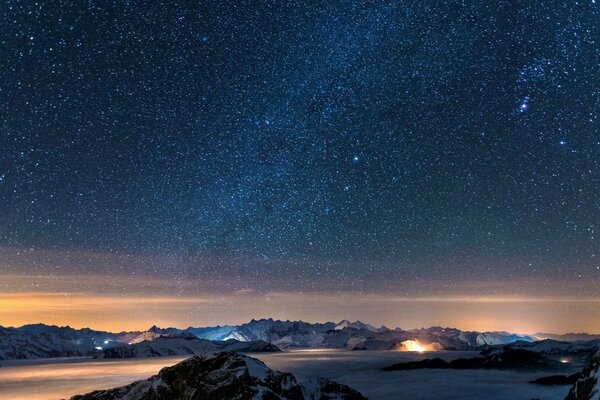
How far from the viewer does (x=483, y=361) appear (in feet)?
580

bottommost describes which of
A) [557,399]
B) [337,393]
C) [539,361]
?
[539,361]

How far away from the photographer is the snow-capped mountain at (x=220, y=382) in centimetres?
3034

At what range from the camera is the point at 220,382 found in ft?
100

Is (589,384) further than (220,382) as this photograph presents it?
No

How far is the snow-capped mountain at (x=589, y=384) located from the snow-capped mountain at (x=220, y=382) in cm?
1909

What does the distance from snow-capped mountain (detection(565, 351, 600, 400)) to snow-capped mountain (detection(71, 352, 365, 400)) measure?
1909 centimetres

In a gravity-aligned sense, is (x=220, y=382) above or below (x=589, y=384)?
below

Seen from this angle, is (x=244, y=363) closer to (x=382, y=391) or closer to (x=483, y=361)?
(x=382, y=391)

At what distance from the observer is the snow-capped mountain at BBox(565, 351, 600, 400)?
51.9 feet

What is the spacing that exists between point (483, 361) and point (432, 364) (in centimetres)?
2203

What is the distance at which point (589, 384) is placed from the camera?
Answer: 54.4ft

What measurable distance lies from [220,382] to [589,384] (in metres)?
21.7

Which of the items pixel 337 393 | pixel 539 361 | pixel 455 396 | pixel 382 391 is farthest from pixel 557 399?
pixel 539 361

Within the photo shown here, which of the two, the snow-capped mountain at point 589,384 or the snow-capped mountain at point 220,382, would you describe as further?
the snow-capped mountain at point 220,382
